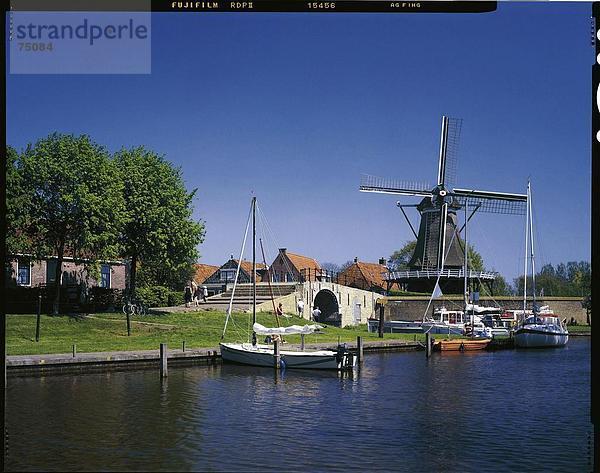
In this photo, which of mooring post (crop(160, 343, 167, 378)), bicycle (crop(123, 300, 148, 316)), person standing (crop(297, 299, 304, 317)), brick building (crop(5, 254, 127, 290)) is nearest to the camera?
mooring post (crop(160, 343, 167, 378))

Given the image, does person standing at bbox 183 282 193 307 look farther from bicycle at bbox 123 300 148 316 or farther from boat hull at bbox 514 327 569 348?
boat hull at bbox 514 327 569 348

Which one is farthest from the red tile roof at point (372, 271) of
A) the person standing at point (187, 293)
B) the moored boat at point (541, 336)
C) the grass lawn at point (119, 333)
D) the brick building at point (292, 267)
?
the grass lawn at point (119, 333)

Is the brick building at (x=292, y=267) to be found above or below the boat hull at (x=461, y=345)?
above

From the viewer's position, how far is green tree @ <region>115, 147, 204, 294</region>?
33.6m

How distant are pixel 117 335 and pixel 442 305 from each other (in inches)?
1063

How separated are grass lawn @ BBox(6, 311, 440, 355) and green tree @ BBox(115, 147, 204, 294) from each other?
3.25 m

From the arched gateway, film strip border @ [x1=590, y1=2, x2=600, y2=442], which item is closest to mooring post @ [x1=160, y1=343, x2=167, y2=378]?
film strip border @ [x1=590, y1=2, x2=600, y2=442]

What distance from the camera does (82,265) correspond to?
106ft

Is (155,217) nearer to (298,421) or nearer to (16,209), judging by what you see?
(16,209)

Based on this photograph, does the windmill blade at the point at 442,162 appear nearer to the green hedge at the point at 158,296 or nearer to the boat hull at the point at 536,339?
the boat hull at the point at 536,339

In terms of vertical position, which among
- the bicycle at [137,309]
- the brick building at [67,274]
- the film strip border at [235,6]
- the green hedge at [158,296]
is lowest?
the bicycle at [137,309]

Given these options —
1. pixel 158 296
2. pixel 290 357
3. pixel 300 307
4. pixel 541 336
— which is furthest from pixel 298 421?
pixel 300 307

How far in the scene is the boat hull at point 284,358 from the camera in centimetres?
2497

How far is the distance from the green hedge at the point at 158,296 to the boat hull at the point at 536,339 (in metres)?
19.5
